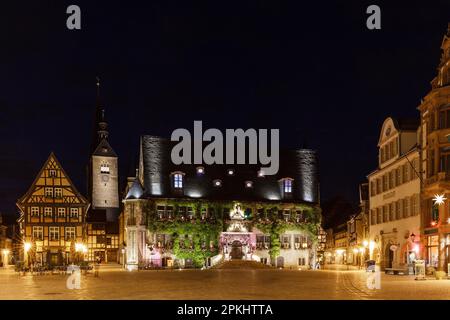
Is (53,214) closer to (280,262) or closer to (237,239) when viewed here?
(237,239)

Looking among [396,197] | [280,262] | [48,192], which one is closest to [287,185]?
[280,262]

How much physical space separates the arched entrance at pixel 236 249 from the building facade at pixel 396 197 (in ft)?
47.4

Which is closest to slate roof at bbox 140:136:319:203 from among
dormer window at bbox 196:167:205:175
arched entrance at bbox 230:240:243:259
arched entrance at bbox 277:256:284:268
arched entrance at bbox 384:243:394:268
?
dormer window at bbox 196:167:205:175

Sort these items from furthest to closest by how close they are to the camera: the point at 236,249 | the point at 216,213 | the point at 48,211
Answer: the point at 48,211 → the point at 216,213 → the point at 236,249

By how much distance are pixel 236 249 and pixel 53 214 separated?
21.9 meters

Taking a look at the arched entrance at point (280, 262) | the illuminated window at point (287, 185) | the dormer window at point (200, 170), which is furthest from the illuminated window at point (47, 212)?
the illuminated window at point (287, 185)

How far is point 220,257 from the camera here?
70.2m

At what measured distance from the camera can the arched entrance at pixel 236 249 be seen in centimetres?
7169

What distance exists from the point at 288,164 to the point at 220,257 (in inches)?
593

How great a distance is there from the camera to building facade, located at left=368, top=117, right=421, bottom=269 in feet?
168

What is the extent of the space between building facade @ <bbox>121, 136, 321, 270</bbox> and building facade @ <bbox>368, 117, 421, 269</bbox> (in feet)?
41.9

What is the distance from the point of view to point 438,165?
1790 inches

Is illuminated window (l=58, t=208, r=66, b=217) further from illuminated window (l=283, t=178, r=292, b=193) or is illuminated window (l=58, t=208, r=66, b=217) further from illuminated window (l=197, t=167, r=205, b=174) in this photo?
illuminated window (l=283, t=178, r=292, b=193)
